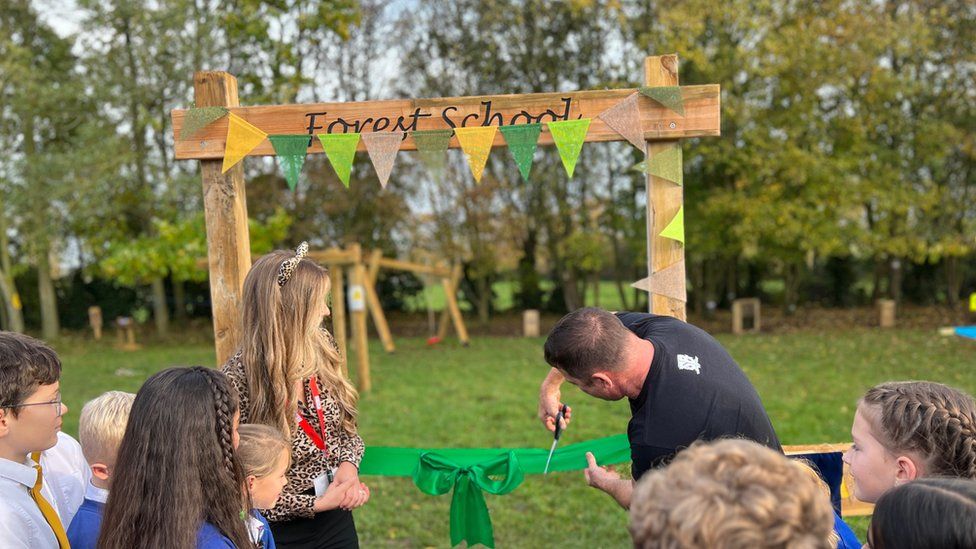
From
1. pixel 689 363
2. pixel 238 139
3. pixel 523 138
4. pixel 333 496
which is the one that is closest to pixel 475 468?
pixel 333 496

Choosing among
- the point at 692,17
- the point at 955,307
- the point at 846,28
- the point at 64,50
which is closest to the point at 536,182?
the point at 692,17

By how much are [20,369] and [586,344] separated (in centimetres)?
171

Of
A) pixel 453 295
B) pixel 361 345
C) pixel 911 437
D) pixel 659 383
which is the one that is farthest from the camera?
pixel 453 295

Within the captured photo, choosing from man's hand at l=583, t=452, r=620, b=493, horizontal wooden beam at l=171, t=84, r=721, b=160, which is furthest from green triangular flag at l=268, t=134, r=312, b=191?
man's hand at l=583, t=452, r=620, b=493

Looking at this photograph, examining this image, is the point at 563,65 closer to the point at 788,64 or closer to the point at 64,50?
the point at 788,64

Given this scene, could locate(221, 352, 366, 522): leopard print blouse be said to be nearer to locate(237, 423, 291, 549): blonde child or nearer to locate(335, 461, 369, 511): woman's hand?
locate(335, 461, 369, 511): woman's hand

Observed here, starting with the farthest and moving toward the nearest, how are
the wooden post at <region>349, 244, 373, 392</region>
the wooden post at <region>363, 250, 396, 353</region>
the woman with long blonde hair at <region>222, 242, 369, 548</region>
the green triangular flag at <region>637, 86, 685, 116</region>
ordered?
1. the wooden post at <region>363, 250, 396, 353</region>
2. the wooden post at <region>349, 244, 373, 392</region>
3. the green triangular flag at <region>637, 86, 685, 116</region>
4. the woman with long blonde hair at <region>222, 242, 369, 548</region>

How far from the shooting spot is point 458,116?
117 inches

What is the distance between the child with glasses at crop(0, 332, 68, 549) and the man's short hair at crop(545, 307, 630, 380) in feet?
5.11

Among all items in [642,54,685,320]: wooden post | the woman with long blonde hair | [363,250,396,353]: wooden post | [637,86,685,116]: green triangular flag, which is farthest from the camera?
[363,250,396,353]: wooden post

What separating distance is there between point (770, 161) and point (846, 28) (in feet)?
9.02

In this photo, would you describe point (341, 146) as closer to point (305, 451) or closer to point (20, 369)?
point (305, 451)

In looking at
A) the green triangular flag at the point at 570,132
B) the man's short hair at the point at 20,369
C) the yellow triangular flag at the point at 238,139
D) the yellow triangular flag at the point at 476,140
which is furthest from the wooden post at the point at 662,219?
the man's short hair at the point at 20,369

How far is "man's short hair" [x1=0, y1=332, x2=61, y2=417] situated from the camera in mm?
2057
